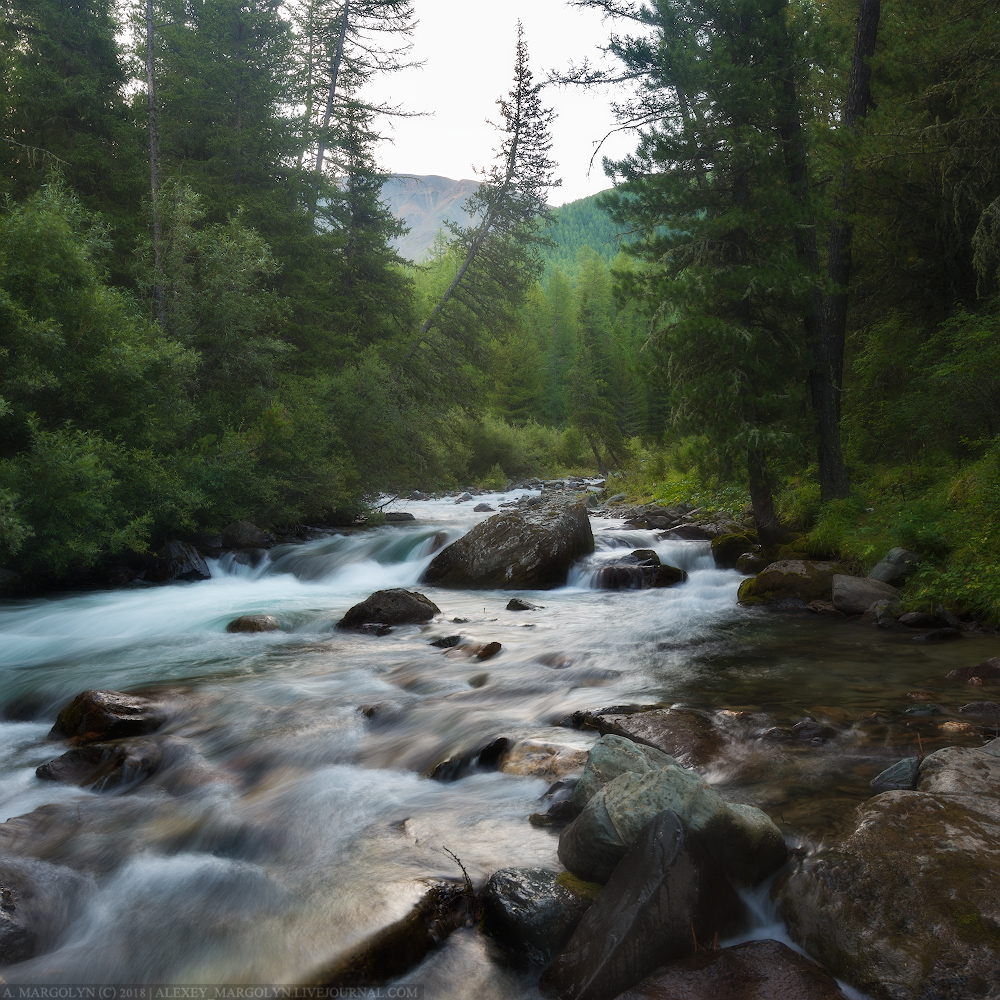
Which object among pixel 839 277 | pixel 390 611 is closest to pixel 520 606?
pixel 390 611

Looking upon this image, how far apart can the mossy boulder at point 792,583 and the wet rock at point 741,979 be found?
846 cm

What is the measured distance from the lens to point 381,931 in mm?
3539

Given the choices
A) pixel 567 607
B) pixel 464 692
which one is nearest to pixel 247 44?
pixel 567 607

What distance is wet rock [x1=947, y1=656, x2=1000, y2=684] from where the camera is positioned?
6.77m

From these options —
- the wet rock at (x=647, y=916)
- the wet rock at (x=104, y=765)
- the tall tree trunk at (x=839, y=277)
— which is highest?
the tall tree trunk at (x=839, y=277)

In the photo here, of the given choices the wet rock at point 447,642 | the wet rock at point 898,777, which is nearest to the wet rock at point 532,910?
the wet rock at point 898,777

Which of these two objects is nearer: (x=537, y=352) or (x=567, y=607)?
(x=567, y=607)

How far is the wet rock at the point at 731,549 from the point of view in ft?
46.1

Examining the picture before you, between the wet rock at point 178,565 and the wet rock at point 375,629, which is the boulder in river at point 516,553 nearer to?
the wet rock at point 375,629

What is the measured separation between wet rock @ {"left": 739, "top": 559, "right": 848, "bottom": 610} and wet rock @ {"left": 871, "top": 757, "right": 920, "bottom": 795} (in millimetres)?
6553

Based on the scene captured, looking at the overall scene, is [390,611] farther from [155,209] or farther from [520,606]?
[155,209]

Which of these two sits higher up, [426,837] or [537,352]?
[537,352]

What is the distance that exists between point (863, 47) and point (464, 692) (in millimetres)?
14296

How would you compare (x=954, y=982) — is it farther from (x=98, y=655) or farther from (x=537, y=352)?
(x=537, y=352)
